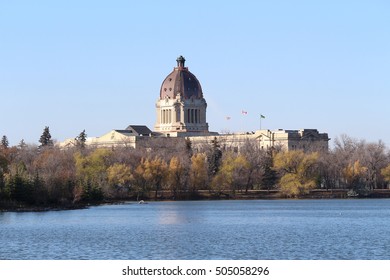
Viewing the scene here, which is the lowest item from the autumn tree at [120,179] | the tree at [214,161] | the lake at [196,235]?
the lake at [196,235]

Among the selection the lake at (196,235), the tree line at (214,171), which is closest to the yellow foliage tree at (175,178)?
the tree line at (214,171)

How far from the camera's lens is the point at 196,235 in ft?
212

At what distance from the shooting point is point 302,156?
436 feet

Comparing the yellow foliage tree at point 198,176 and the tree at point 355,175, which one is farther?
the tree at point 355,175

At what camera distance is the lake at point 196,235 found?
173ft

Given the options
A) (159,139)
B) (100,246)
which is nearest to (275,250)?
(100,246)

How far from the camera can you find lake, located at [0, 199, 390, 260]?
52.8 metres

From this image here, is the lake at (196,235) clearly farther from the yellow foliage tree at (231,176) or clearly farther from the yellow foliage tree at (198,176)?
the yellow foliage tree at (231,176)

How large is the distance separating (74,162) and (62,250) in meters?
78.3

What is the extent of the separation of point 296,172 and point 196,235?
67.0 meters

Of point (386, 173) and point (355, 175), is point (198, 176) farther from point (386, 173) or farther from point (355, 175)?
point (386, 173)

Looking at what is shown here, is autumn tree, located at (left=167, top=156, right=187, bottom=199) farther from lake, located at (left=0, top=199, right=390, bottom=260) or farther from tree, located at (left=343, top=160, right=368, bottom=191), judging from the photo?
lake, located at (left=0, top=199, right=390, bottom=260)

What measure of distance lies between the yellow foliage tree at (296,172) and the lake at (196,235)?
105ft

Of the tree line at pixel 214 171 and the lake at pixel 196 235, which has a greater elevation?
the tree line at pixel 214 171
